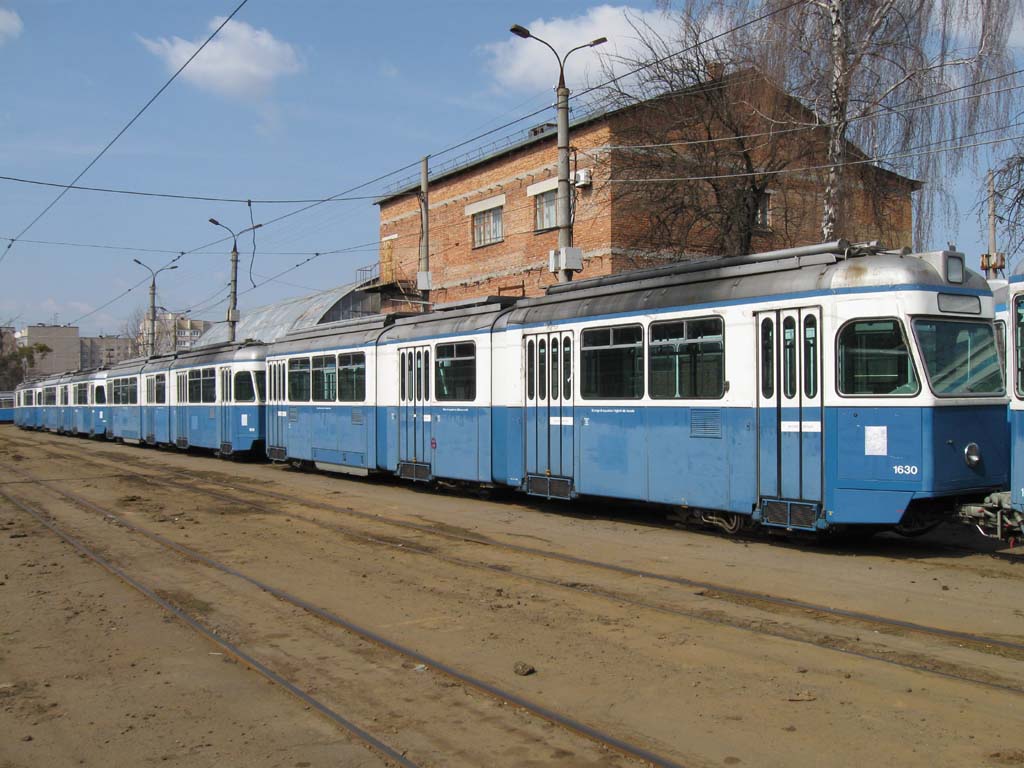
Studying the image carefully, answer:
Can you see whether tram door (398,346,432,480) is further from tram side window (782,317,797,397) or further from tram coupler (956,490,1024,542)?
tram coupler (956,490,1024,542)

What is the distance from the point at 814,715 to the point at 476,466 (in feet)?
35.8

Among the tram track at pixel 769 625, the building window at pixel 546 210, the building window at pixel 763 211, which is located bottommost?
the tram track at pixel 769 625

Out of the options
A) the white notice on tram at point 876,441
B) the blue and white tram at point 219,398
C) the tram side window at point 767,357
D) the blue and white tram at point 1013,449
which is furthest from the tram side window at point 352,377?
the blue and white tram at point 1013,449

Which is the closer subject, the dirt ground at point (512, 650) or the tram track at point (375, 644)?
the tram track at point (375, 644)

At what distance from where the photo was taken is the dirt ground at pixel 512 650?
200 inches

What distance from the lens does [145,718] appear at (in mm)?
5590

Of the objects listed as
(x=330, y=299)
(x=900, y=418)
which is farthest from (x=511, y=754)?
(x=330, y=299)

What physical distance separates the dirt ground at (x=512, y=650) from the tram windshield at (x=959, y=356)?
189 centimetres

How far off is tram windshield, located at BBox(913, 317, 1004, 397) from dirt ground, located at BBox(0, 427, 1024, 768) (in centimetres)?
189

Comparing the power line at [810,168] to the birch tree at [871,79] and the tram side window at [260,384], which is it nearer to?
the birch tree at [871,79]

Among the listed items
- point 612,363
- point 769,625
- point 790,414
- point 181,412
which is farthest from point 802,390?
point 181,412

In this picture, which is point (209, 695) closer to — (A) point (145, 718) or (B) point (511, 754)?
(A) point (145, 718)

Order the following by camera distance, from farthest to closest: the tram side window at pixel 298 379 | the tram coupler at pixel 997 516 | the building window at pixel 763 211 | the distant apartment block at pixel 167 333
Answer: the distant apartment block at pixel 167 333, the building window at pixel 763 211, the tram side window at pixel 298 379, the tram coupler at pixel 997 516

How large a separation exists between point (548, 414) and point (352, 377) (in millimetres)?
6973
